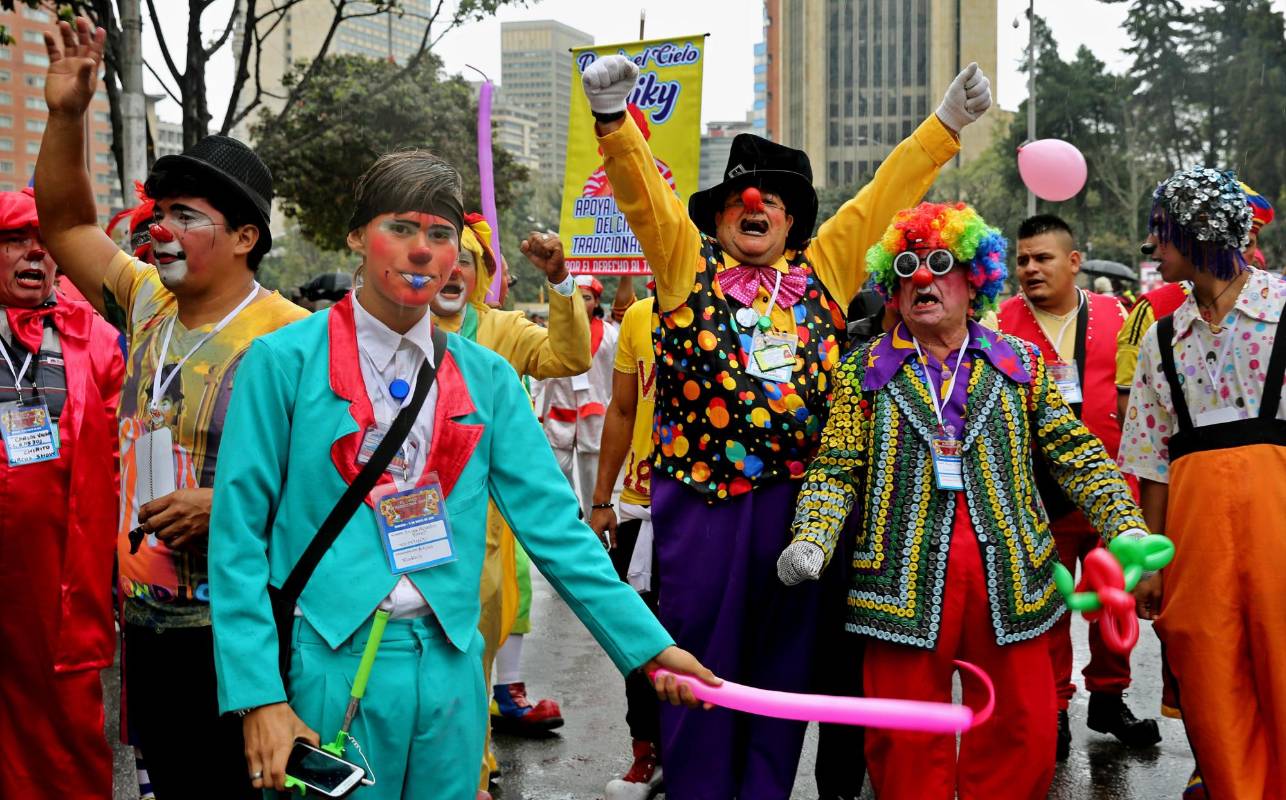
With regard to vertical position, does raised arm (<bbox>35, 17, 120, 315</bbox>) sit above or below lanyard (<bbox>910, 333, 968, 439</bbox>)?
above

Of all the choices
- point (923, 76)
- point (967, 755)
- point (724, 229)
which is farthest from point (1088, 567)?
point (923, 76)

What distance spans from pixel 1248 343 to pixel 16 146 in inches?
5257

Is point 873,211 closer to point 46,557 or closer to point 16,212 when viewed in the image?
point 16,212

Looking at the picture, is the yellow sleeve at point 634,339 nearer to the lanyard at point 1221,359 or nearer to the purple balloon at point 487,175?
the purple balloon at point 487,175

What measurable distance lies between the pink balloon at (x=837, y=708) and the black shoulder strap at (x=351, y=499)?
0.72 metres

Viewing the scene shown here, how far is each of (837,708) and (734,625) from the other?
1.74m

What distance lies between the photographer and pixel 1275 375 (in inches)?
169

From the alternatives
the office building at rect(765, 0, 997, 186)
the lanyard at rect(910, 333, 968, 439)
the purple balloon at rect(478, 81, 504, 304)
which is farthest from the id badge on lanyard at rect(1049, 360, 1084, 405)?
the office building at rect(765, 0, 997, 186)

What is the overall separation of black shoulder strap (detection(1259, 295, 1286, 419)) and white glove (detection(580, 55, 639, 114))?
2.18 m

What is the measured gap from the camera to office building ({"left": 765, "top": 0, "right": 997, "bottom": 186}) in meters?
129

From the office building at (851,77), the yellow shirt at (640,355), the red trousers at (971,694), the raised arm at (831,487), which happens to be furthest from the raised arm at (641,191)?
the office building at (851,77)

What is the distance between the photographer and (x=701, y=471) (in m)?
4.41

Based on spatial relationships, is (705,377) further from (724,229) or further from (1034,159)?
(1034,159)

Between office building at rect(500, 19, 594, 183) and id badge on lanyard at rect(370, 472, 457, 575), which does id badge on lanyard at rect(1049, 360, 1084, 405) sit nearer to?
id badge on lanyard at rect(370, 472, 457, 575)
